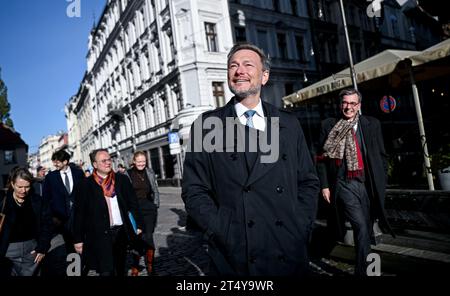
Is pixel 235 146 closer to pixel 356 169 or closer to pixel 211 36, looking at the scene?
pixel 356 169

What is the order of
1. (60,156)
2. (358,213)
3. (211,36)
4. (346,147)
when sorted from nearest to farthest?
1. (358,213)
2. (346,147)
3. (60,156)
4. (211,36)

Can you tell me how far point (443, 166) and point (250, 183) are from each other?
13.3 feet

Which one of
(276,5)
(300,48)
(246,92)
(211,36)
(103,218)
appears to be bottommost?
(103,218)

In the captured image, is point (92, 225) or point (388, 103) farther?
point (388, 103)

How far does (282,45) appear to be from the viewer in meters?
23.6

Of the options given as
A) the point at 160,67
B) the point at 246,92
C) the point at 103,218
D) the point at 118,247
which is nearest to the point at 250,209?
the point at 246,92

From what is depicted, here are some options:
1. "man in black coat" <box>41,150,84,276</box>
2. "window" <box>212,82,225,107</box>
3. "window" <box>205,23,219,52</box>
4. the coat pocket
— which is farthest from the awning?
"window" <box>205,23,219,52</box>

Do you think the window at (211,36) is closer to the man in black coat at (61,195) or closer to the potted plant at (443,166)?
the man in black coat at (61,195)


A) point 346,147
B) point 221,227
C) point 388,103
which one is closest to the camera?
point 221,227

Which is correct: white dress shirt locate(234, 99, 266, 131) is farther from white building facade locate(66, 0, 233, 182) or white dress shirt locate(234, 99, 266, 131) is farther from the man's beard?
white building facade locate(66, 0, 233, 182)

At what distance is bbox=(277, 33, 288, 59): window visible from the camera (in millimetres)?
23312

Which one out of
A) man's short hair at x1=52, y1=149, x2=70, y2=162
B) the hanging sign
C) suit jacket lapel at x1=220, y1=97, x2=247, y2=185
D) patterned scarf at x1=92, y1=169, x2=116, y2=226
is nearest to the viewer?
suit jacket lapel at x1=220, y1=97, x2=247, y2=185

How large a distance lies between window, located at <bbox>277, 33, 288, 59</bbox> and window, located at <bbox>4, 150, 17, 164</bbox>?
37.0m

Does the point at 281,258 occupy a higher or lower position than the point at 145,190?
lower
